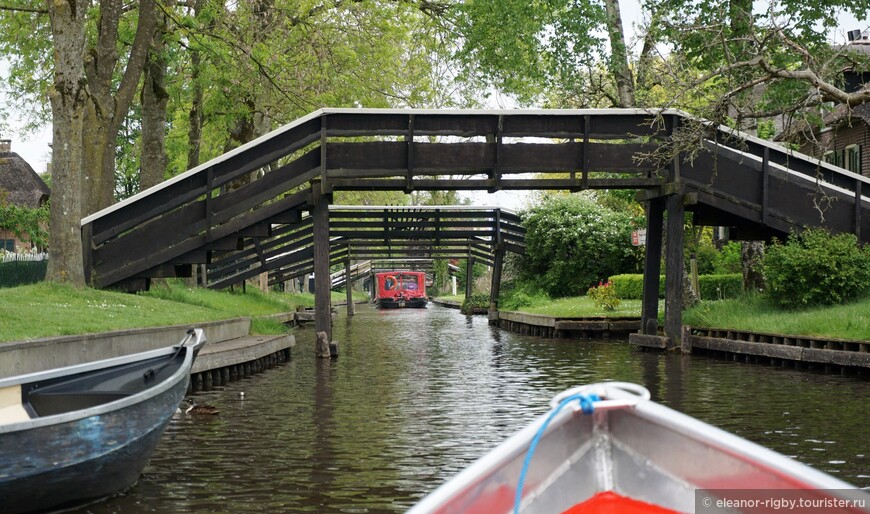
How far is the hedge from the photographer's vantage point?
1270 inches

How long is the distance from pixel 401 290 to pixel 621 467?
2704 inches

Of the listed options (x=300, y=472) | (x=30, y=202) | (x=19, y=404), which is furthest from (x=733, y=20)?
(x=30, y=202)

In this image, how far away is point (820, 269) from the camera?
20672mm

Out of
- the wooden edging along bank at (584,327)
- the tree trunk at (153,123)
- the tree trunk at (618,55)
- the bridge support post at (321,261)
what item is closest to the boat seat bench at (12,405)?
the bridge support post at (321,261)

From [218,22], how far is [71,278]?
413 inches

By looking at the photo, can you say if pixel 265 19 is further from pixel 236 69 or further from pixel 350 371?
pixel 350 371

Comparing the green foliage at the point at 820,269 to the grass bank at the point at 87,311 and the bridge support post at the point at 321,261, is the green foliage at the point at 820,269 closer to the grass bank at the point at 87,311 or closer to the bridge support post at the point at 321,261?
the bridge support post at the point at 321,261

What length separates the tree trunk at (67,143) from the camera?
19.0 m

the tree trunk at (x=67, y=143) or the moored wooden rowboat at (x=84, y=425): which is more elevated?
the tree trunk at (x=67, y=143)

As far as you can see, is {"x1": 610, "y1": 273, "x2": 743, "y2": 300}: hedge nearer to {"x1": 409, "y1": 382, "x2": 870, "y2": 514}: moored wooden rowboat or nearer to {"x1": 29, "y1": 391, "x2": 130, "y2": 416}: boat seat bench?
{"x1": 29, "y1": 391, "x2": 130, "y2": 416}: boat seat bench

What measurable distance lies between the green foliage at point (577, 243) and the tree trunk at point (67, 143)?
844 inches

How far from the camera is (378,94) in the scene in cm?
3697

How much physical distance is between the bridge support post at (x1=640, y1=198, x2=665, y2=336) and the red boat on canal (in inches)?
1886

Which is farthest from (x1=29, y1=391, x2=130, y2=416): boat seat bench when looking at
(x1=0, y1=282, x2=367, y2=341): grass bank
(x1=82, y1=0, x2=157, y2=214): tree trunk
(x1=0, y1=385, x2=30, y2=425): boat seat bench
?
(x1=82, y1=0, x2=157, y2=214): tree trunk
